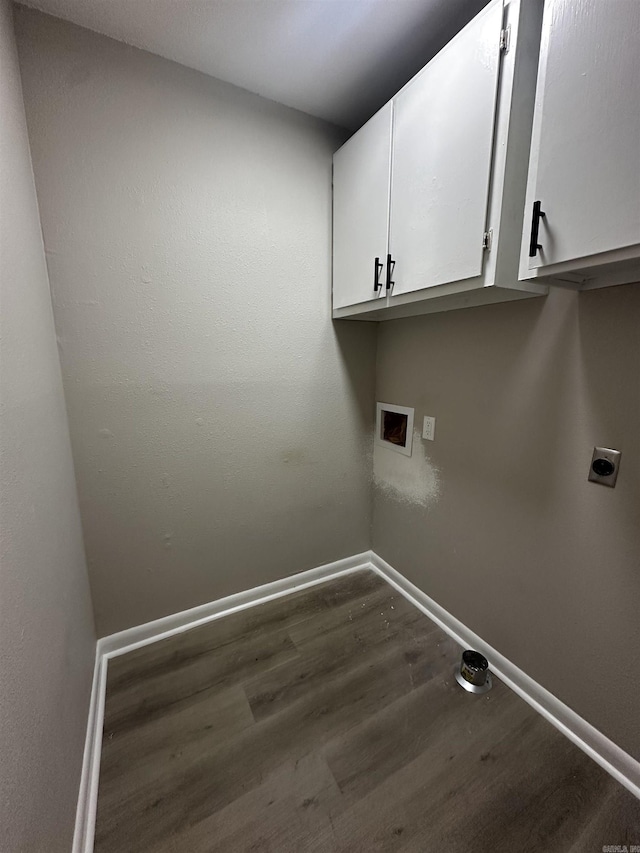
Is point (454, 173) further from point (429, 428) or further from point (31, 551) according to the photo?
point (31, 551)

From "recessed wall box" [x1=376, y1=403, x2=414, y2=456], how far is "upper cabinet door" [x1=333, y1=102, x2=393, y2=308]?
2.13ft

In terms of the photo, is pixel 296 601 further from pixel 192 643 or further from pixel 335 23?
pixel 335 23

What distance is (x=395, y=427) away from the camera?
200cm

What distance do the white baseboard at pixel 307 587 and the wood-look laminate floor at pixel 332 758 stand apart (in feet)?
0.13

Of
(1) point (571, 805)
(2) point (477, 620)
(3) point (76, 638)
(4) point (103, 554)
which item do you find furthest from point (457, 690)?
(4) point (103, 554)

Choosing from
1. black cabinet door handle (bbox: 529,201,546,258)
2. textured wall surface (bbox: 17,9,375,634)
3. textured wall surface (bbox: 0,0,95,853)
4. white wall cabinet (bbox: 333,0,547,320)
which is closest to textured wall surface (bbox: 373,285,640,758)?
white wall cabinet (bbox: 333,0,547,320)

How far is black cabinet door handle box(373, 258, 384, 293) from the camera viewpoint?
1.47 meters

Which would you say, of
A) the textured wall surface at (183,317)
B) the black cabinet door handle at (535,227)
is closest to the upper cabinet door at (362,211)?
the textured wall surface at (183,317)

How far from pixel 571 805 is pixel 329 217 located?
97.8 inches

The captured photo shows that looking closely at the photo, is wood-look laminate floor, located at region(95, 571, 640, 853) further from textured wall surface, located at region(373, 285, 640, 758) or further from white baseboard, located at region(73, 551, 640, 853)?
textured wall surface, located at region(373, 285, 640, 758)

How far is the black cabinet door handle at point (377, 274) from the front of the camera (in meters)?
1.47

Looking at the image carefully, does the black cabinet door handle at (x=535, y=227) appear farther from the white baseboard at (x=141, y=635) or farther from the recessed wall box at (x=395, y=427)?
the white baseboard at (x=141, y=635)

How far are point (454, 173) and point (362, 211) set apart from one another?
1.65 feet

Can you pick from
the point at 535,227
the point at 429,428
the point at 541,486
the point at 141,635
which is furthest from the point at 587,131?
the point at 141,635
